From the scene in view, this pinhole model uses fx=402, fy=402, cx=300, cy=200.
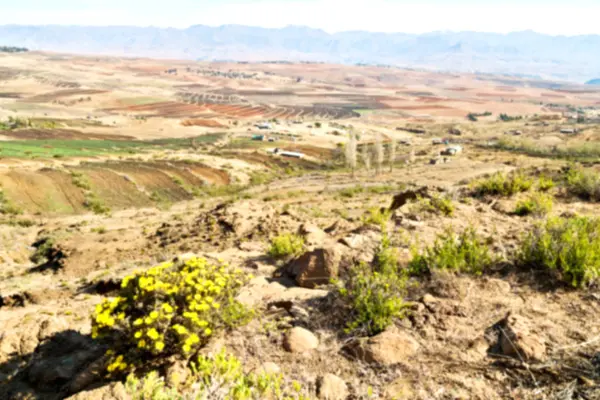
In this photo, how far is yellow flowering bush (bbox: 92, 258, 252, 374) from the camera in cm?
433

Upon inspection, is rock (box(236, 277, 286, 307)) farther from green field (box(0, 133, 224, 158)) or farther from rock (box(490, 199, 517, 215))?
green field (box(0, 133, 224, 158))

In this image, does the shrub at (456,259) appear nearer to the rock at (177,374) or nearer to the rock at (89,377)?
the rock at (177,374)

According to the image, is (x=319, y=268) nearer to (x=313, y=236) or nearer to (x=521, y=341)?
(x=313, y=236)

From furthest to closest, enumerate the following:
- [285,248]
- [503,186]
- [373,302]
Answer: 1. [503,186]
2. [285,248]
3. [373,302]

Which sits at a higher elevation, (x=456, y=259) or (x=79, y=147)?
(x=456, y=259)

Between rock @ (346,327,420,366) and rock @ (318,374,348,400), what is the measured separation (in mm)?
431

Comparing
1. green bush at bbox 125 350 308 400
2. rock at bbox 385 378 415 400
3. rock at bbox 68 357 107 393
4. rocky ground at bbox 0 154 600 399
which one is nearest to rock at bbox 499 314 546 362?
rocky ground at bbox 0 154 600 399

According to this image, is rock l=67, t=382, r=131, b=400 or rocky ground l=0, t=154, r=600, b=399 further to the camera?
rock l=67, t=382, r=131, b=400

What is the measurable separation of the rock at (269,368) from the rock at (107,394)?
54.0 inches

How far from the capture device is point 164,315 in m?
4.34

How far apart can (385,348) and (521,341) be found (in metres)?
1.36

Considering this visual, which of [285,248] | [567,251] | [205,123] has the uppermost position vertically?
[567,251]

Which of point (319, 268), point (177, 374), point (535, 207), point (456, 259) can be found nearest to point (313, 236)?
point (319, 268)

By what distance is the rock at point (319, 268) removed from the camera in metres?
6.81
